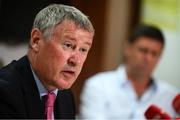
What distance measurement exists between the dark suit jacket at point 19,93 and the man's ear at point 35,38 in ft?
0.07

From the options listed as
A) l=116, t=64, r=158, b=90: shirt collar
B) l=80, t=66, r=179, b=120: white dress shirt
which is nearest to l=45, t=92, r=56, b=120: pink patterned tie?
l=80, t=66, r=179, b=120: white dress shirt

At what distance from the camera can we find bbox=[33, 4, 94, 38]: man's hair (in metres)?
0.54

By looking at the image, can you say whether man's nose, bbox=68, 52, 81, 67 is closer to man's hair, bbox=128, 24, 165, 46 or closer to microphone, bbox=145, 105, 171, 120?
microphone, bbox=145, 105, 171, 120

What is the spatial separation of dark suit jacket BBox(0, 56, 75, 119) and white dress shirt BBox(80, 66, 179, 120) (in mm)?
476

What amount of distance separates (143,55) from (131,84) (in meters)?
0.11

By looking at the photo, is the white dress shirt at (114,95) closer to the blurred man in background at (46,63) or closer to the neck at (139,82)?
the neck at (139,82)

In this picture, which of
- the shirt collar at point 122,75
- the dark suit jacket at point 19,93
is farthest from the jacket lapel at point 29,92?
the shirt collar at point 122,75

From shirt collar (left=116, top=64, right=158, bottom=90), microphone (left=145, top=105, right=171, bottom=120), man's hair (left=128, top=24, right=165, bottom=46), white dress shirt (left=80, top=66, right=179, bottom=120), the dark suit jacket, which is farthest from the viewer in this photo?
shirt collar (left=116, top=64, right=158, bottom=90)

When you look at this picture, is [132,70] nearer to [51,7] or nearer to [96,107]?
[96,107]

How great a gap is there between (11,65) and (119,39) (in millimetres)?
1115

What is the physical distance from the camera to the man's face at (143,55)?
4.20ft

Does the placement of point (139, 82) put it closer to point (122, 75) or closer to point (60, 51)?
point (122, 75)

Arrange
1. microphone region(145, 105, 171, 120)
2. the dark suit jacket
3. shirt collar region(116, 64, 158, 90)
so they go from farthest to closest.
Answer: shirt collar region(116, 64, 158, 90)
microphone region(145, 105, 171, 120)
the dark suit jacket

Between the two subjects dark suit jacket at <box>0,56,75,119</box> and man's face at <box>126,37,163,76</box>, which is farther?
man's face at <box>126,37,163,76</box>
